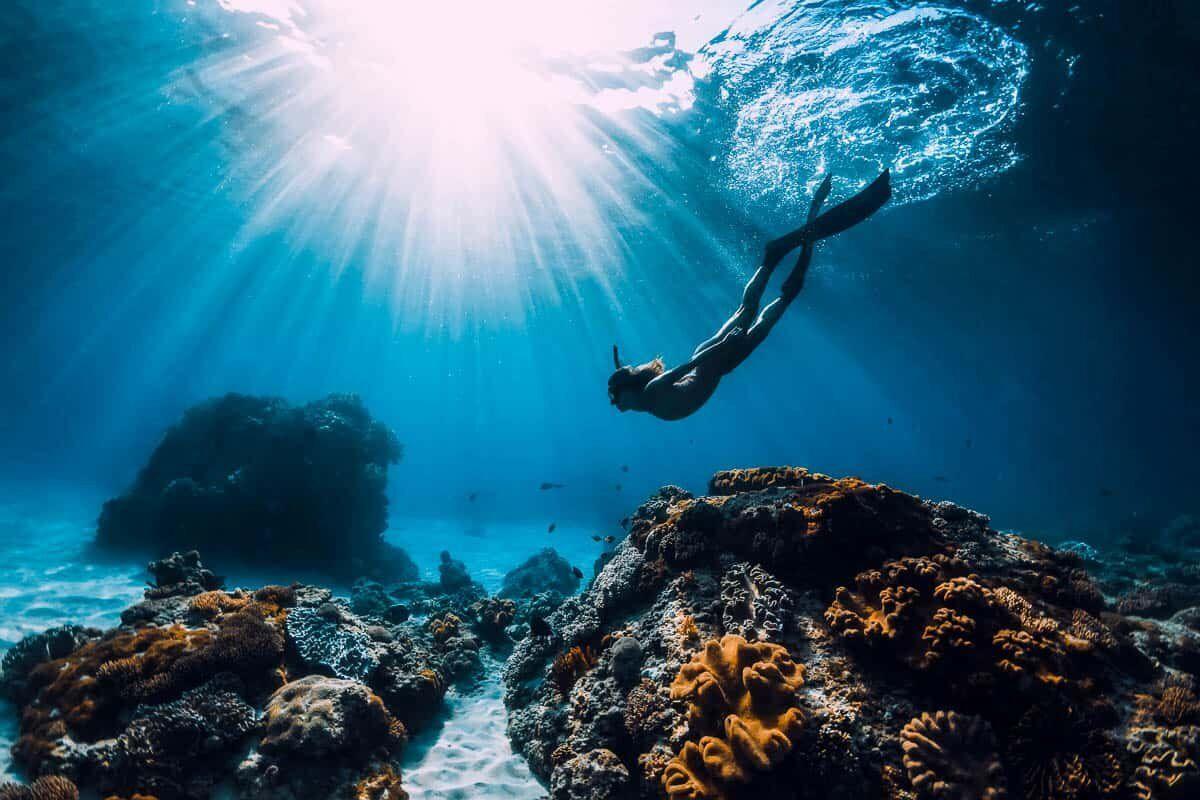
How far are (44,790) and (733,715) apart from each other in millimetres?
5426

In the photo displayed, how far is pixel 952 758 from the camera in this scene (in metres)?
3.23

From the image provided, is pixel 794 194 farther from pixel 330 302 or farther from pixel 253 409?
pixel 330 302

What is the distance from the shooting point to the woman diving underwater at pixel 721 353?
6676 millimetres

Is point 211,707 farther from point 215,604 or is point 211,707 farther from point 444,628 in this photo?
point 444,628

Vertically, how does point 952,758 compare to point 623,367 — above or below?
below

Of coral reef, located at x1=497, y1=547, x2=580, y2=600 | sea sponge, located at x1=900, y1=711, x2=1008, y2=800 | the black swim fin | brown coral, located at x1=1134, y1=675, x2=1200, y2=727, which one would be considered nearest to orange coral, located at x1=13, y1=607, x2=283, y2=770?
sea sponge, located at x1=900, y1=711, x2=1008, y2=800

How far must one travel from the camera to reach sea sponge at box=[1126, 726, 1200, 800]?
292cm

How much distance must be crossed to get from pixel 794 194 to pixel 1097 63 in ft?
30.4

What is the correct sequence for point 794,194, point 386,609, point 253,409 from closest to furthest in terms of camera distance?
point 386,609 < point 253,409 < point 794,194

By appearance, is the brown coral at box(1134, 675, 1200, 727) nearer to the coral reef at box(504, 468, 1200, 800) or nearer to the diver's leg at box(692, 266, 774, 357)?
the coral reef at box(504, 468, 1200, 800)

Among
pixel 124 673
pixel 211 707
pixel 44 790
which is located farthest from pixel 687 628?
pixel 124 673

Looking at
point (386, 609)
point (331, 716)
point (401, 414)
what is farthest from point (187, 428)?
point (401, 414)

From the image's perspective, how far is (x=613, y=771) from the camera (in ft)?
13.8

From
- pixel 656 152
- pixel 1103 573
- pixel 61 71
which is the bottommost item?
pixel 1103 573
